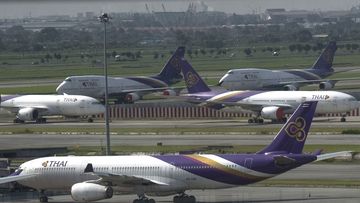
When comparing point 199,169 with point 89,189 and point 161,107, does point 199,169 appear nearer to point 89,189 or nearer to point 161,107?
point 89,189

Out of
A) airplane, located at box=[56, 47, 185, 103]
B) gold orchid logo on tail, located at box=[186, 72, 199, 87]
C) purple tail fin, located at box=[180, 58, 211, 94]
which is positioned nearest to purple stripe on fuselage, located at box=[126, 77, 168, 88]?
airplane, located at box=[56, 47, 185, 103]

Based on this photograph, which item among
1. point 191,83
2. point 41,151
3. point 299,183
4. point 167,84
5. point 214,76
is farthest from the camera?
point 214,76

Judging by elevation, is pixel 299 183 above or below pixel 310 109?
below

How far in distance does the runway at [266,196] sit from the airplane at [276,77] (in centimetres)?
8863

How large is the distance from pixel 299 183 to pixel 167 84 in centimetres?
8532

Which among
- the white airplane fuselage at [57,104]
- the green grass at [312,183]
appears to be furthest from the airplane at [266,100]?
the green grass at [312,183]

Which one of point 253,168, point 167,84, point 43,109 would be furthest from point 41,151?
point 167,84

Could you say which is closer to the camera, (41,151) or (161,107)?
(41,151)

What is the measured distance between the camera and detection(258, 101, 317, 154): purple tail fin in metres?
61.1

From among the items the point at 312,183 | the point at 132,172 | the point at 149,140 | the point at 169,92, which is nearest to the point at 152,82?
the point at 169,92

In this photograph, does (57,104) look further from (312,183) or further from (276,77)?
(312,183)

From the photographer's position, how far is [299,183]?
225 ft

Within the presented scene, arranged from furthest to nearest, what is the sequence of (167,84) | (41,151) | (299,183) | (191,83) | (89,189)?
1. (167,84)
2. (191,83)
3. (41,151)
4. (299,183)
5. (89,189)

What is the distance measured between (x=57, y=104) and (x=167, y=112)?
1167cm
